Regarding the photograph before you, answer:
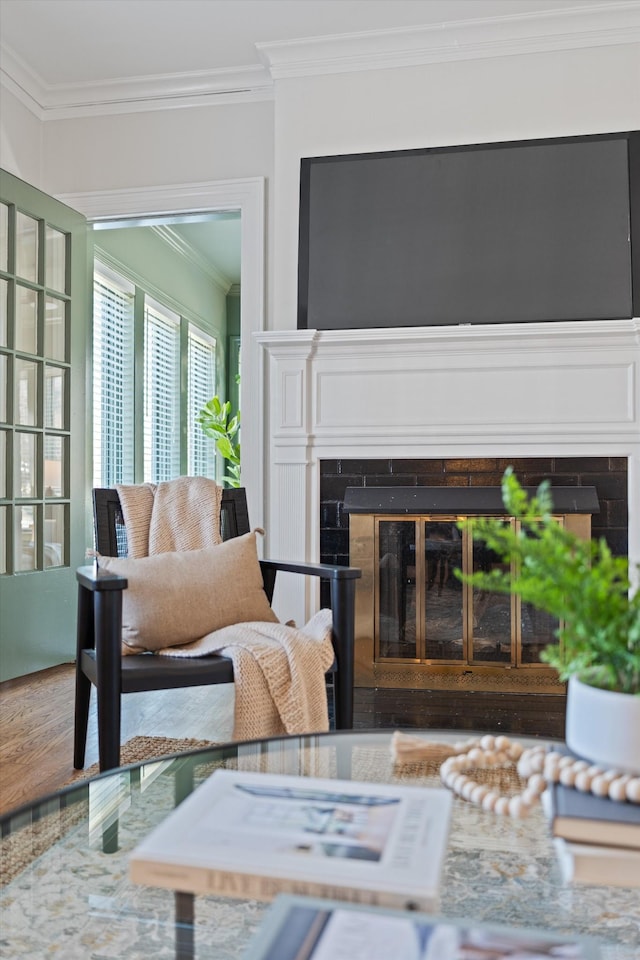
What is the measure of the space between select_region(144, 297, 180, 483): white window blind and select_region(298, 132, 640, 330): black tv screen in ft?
7.64

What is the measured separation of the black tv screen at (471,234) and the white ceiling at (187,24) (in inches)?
20.2

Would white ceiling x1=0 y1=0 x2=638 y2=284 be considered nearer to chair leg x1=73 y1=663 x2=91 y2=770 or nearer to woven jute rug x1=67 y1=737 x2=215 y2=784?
Result: chair leg x1=73 y1=663 x2=91 y2=770

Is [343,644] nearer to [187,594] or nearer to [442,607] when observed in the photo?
[187,594]

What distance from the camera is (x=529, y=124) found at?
3352 millimetres

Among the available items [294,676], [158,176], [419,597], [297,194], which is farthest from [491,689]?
[158,176]

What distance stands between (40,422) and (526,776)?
122 inches

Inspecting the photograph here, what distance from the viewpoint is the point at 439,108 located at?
343 centimetres

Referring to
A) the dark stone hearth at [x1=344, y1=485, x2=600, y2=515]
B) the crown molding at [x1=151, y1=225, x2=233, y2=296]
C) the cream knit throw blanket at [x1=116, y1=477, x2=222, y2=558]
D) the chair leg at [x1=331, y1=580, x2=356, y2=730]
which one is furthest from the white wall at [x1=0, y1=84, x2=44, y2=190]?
the chair leg at [x1=331, y1=580, x2=356, y2=730]

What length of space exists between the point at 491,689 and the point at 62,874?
7.85 ft

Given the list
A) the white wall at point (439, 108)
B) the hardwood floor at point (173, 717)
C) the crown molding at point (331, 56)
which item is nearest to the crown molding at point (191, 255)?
the crown molding at point (331, 56)

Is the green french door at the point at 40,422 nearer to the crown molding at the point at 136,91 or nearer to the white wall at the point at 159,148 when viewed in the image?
the white wall at the point at 159,148

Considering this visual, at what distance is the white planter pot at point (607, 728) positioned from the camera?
2.75 ft

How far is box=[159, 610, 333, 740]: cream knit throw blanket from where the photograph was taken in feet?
6.38

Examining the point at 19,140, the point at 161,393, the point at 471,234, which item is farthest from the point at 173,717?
the point at 161,393
